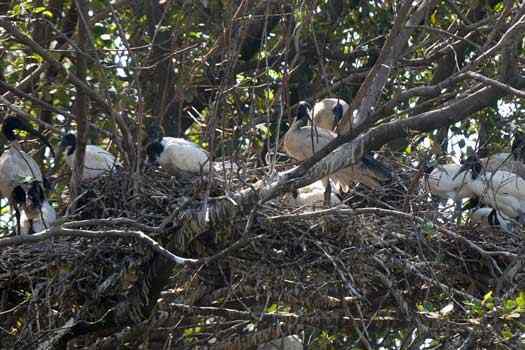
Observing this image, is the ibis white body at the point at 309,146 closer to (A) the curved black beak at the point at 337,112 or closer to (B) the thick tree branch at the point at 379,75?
(A) the curved black beak at the point at 337,112

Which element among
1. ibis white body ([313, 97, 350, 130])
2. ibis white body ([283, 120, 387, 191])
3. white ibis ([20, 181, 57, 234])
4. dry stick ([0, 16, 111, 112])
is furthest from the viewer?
ibis white body ([313, 97, 350, 130])

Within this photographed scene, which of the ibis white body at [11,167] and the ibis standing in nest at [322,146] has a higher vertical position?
the ibis white body at [11,167]

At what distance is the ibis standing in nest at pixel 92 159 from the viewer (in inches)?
297

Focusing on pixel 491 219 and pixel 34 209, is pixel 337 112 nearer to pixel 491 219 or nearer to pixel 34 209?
pixel 491 219

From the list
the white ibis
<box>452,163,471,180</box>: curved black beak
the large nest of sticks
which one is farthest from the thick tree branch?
the white ibis

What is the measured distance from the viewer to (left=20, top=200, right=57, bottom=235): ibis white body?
718 cm

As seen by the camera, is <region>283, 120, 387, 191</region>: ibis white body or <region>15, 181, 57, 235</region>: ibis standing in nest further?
<region>283, 120, 387, 191</region>: ibis white body

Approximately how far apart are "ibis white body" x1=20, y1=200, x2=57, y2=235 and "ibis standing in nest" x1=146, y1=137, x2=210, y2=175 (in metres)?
0.86

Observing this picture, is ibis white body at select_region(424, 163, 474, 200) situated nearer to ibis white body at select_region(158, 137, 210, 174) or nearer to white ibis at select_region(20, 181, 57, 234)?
ibis white body at select_region(158, 137, 210, 174)

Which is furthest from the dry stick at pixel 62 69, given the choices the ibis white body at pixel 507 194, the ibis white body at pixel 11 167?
the ibis white body at pixel 507 194

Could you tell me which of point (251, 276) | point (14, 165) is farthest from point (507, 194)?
point (14, 165)

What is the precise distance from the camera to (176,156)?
7777 mm

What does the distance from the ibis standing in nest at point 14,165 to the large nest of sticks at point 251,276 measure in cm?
51

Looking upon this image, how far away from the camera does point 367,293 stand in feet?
21.4
